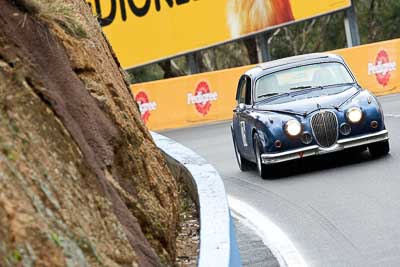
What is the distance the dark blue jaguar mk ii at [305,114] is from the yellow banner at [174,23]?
20.1 metres

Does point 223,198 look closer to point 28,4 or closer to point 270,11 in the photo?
point 28,4

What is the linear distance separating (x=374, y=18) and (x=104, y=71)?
2226 inches

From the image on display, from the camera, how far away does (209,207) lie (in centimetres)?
651

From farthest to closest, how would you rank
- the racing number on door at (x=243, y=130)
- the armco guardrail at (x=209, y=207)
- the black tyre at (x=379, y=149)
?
the racing number on door at (x=243, y=130)
the black tyre at (x=379, y=149)
the armco guardrail at (x=209, y=207)

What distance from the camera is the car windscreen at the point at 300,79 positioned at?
47.8ft

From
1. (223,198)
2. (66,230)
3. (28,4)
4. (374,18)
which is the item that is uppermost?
(28,4)

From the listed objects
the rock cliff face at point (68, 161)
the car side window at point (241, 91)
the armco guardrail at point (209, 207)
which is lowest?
the car side window at point (241, 91)

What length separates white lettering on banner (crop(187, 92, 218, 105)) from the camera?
1127 inches

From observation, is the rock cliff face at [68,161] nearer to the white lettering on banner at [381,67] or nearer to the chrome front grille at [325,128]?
the chrome front grille at [325,128]

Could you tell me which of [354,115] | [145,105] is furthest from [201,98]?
[354,115]

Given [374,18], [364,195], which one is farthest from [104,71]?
[374,18]

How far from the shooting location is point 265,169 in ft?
45.1

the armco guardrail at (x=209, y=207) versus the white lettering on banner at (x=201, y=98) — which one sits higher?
the armco guardrail at (x=209, y=207)

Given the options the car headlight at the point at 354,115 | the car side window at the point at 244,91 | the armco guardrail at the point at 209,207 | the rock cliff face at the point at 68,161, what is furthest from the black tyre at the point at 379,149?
the rock cliff face at the point at 68,161
